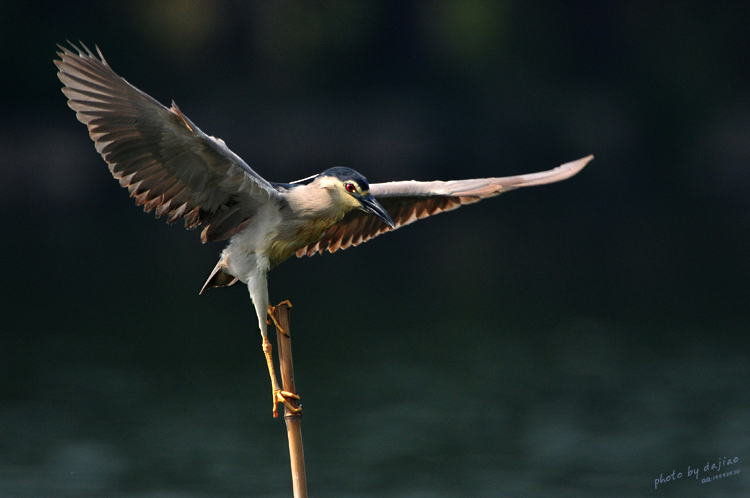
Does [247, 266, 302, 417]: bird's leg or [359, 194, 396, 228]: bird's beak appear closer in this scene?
[247, 266, 302, 417]: bird's leg

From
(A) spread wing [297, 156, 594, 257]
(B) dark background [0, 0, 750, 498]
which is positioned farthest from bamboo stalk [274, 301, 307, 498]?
(B) dark background [0, 0, 750, 498]

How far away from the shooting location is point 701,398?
10.1 m

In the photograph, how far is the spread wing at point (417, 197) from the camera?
17.5ft

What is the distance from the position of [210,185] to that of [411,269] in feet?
36.9

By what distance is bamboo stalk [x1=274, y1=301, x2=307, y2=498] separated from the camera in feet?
13.4

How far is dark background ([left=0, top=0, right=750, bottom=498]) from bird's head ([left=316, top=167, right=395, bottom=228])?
4.33 metres

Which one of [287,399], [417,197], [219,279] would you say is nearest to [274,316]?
[287,399]

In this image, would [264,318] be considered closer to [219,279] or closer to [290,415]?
[290,415]

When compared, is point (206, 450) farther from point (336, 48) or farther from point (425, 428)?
point (336, 48)

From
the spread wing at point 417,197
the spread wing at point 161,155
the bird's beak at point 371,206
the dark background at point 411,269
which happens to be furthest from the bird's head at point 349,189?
the dark background at point 411,269

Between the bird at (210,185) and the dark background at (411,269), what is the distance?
415 centimetres

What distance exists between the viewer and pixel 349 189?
4.56 meters

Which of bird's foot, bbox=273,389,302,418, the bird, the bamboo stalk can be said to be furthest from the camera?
the bird

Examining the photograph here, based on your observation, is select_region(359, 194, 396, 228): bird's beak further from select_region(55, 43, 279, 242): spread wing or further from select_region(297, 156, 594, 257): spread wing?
select_region(297, 156, 594, 257): spread wing
